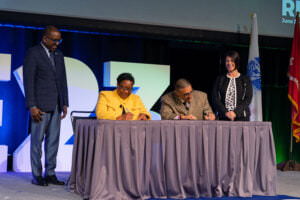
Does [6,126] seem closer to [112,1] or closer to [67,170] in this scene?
[67,170]

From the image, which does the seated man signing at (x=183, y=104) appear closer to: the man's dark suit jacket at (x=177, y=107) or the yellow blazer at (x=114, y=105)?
the man's dark suit jacket at (x=177, y=107)

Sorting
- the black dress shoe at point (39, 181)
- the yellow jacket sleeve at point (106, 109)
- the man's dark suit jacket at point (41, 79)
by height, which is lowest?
the black dress shoe at point (39, 181)

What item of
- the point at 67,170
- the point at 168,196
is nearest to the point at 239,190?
the point at 168,196

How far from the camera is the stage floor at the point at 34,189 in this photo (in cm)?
396

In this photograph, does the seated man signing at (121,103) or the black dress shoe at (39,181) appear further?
the black dress shoe at (39,181)

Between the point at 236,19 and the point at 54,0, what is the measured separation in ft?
8.36

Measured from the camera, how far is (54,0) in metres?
5.92

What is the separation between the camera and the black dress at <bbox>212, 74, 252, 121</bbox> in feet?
15.4

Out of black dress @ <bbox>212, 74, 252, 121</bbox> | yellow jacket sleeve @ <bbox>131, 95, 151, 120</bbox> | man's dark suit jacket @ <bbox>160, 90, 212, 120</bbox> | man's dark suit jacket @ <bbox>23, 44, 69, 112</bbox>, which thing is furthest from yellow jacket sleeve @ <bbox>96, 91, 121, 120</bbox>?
black dress @ <bbox>212, 74, 252, 121</bbox>

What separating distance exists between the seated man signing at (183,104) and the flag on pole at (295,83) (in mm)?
2551

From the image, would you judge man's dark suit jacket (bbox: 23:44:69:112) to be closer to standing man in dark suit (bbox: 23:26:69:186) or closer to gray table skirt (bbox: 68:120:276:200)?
standing man in dark suit (bbox: 23:26:69:186)

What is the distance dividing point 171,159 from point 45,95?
1365mm

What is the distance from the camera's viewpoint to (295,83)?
6734 millimetres

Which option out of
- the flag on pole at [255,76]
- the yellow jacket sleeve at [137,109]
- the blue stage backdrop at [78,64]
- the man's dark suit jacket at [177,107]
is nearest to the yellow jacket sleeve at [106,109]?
the yellow jacket sleeve at [137,109]
